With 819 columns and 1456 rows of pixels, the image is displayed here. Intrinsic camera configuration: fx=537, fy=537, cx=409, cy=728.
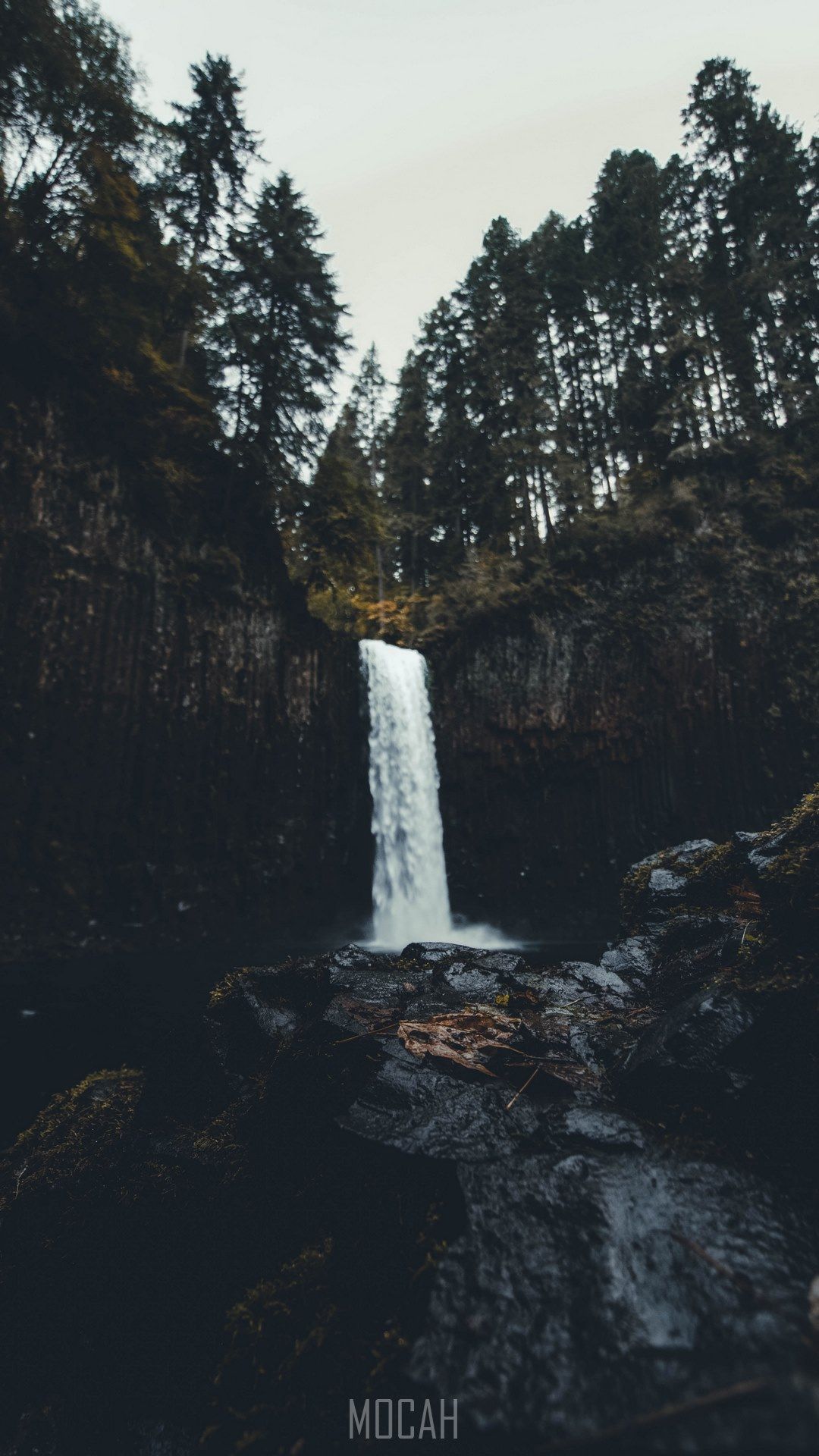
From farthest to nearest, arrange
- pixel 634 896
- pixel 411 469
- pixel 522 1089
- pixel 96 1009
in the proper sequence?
pixel 411 469
pixel 96 1009
pixel 634 896
pixel 522 1089

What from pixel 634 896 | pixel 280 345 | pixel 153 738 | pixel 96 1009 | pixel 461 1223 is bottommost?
pixel 96 1009

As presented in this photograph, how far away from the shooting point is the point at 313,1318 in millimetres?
1918

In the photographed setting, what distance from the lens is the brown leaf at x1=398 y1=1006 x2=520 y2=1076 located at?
281cm

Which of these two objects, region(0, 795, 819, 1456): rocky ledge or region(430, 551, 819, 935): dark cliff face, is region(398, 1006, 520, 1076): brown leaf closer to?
region(0, 795, 819, 1456): rocky ledge

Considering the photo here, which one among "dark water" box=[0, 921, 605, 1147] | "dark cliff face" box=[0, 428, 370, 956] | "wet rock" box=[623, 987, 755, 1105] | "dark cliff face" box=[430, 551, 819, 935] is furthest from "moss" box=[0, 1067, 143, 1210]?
"dark cliff face" box=[430, 551, 819, 935]

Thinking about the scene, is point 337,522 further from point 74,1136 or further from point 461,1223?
point 461,1223

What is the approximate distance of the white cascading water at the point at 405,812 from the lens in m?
15.6

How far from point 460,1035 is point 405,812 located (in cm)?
1314

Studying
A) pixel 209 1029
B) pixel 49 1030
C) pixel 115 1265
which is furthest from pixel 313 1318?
pixel 49 1030

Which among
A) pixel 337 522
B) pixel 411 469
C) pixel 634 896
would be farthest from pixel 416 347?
pixel 634 896

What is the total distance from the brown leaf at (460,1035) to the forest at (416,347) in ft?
44.4

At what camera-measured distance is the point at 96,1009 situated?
7.34 meters

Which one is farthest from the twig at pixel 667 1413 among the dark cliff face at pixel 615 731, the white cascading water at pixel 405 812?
the dark cliff face at pixel 615 731

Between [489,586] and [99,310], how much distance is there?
12.3 meters
